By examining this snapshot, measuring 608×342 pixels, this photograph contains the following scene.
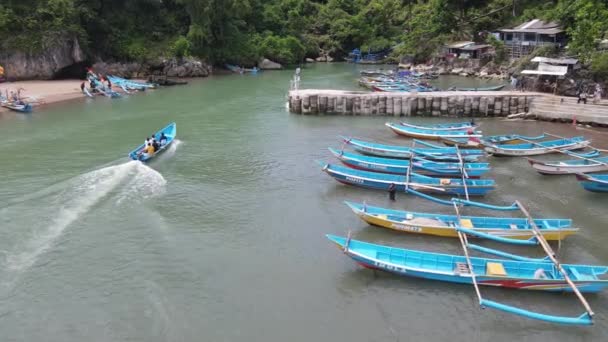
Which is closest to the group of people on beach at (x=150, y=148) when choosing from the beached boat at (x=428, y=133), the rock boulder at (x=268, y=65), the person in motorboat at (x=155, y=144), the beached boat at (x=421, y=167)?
the person in motorboat at (x=155, y=144)

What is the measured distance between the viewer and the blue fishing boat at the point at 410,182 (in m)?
22.7

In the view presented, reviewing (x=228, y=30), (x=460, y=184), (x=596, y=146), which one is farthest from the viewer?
(x=228, y=30)

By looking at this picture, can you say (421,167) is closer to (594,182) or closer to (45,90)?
(594,182)

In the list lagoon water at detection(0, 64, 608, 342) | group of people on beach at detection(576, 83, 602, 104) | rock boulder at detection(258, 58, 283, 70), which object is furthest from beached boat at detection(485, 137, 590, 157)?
rock boulder at detection(258, 58, 283, 70)

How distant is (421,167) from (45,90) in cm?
4636

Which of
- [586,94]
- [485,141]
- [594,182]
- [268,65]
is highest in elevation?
[268,65]

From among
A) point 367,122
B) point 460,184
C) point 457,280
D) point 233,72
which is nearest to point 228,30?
point 233,72

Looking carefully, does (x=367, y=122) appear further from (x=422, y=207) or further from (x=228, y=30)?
(x=228, y=30)

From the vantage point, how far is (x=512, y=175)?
85.6 ft

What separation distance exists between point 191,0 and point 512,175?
5599cm

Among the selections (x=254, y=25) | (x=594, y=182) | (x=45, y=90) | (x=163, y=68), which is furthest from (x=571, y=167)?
(x=254, y=25)

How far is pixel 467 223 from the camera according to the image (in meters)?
18.5

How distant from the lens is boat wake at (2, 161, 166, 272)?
18438 mm

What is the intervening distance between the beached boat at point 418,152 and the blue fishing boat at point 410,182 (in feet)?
10.3
